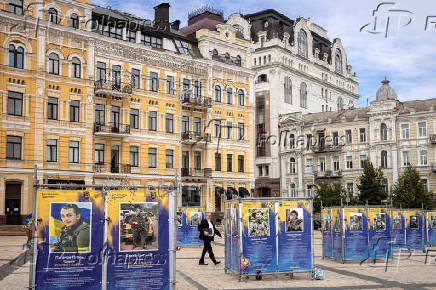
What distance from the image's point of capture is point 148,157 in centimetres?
4416

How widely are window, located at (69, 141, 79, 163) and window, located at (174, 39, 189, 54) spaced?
13384 mm

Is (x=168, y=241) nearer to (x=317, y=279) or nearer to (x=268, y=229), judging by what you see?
(x=268, y=229)

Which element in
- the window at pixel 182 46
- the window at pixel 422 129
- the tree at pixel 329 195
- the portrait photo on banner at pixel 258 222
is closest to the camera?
the portrait photo on banner at pixel 258 222

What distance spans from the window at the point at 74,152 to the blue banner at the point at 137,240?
96.0ft

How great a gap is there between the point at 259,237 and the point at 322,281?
2.14 metres

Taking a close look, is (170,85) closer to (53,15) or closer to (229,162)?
(229,162)

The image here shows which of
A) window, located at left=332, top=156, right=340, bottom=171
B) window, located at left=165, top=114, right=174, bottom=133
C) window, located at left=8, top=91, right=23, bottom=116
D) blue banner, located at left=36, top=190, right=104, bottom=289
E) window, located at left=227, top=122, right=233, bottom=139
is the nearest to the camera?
blue banner, located at left=36, top=190, right=104, bottom=289

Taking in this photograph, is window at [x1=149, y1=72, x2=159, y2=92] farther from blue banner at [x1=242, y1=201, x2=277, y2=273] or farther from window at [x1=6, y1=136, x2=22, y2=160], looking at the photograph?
blue banner at [x1=242, y1=201, x2=277, y2=273]

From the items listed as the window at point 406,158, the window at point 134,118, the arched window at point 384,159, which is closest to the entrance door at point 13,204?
the window at point 134,118

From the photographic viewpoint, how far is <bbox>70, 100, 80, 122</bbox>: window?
3953 centimetres

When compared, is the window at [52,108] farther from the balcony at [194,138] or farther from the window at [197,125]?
the window at [197,125]

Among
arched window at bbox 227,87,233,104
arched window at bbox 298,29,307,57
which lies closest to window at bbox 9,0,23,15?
arched window at bbox 227,87,233,104

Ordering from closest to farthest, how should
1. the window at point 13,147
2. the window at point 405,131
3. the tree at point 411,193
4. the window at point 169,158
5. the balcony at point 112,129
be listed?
the window at point 13,147
the balcony at point 112,129
the window at point 169,158
the tree at point 411,193
the window at point 405,131

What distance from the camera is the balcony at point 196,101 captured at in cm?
4622
